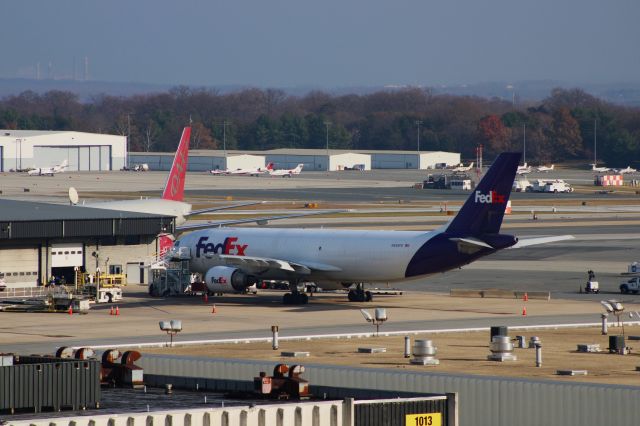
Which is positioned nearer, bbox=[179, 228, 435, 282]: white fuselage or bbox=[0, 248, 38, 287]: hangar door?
bbox=[179, 228, 435, 282]: white fuselage

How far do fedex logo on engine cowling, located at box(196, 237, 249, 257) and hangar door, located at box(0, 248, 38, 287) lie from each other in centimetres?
1111

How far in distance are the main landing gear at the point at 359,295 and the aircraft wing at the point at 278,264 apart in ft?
9.47

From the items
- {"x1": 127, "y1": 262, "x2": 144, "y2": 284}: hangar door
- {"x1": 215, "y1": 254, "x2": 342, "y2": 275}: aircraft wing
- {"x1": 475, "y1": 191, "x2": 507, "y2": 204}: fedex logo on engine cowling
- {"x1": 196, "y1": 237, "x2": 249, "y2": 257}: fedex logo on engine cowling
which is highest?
{"x1": 475, "y1": 191, "x2": 507, "y2": 204}: fedex logo on engine cowling

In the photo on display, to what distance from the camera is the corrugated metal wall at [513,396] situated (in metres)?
44.3

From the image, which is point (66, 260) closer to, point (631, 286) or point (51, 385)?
point (631, 286)

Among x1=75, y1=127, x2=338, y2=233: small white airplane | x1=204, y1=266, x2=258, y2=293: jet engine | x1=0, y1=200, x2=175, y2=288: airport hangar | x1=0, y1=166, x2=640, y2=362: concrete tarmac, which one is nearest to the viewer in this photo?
x1=0, y1=166, x2=640, y2=362: concrete tarmac

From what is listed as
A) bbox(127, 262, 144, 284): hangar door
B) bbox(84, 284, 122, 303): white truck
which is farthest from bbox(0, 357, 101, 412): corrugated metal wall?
bbox(127, 262, 144, 284): hangar door

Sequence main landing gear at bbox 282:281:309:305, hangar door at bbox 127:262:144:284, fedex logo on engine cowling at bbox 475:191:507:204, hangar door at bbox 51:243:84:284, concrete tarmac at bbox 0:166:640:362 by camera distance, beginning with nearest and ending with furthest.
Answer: concrete tarmac at bbox 0:166:640:362 < fedex logo on engine cowling at bbox 475:191:507:204 < main landing gear at bbox 282:281:309:305 < hangar door at bbox 51:243:84:284 < hangar door at bbox 127:262:144:284

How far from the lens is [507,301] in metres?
90.4

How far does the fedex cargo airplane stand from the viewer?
82688mm

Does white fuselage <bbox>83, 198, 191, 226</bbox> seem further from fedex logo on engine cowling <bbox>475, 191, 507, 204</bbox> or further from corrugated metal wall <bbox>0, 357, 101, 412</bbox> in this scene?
corrugated metal wall <bbox>0, 357, 101, 412</bbox>

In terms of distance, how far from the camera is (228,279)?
9031 cm

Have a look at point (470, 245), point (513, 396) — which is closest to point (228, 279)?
point (470, 245)

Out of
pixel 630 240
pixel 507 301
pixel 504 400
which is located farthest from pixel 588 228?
pixel 504 400
